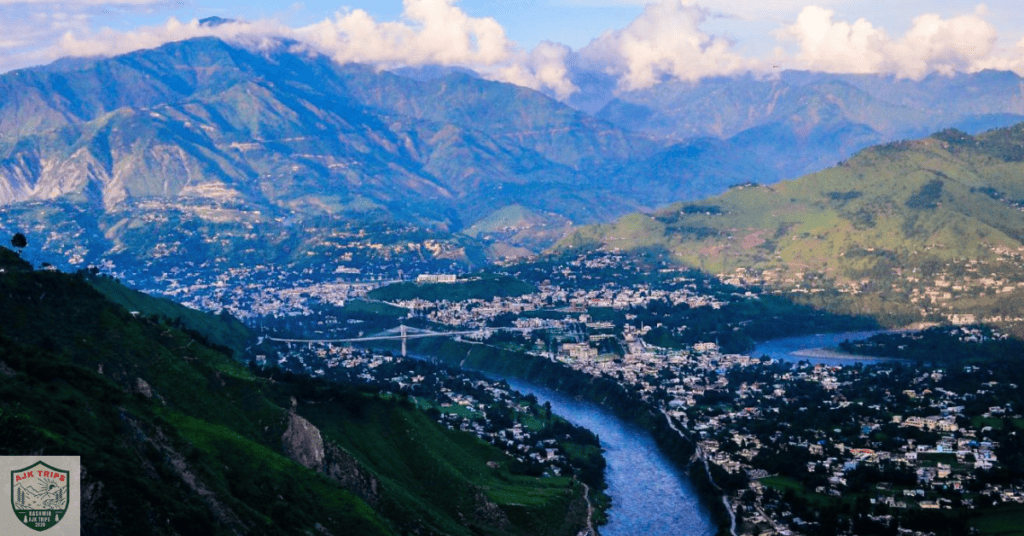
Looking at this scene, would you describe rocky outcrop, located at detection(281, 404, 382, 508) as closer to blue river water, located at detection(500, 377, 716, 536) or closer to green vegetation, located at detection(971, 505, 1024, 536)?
blue river water, located at detection(500, 377, 716, 536)

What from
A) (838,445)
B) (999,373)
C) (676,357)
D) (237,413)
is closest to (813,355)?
(676,357)

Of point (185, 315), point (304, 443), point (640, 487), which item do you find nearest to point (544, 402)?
point (640, 487)

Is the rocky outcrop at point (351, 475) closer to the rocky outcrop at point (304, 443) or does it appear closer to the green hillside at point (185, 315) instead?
the rocky outcrop at point (304, 443)

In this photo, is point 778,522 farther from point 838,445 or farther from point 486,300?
point 486,300

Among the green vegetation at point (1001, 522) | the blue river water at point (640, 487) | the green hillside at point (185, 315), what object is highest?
the green hillside at point (185, 315)

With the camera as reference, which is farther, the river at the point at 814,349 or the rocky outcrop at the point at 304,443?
the river at the point at 814,349

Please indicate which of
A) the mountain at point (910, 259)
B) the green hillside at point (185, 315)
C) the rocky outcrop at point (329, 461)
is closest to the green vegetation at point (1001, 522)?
the rocky outcrop at point (329, 461)
